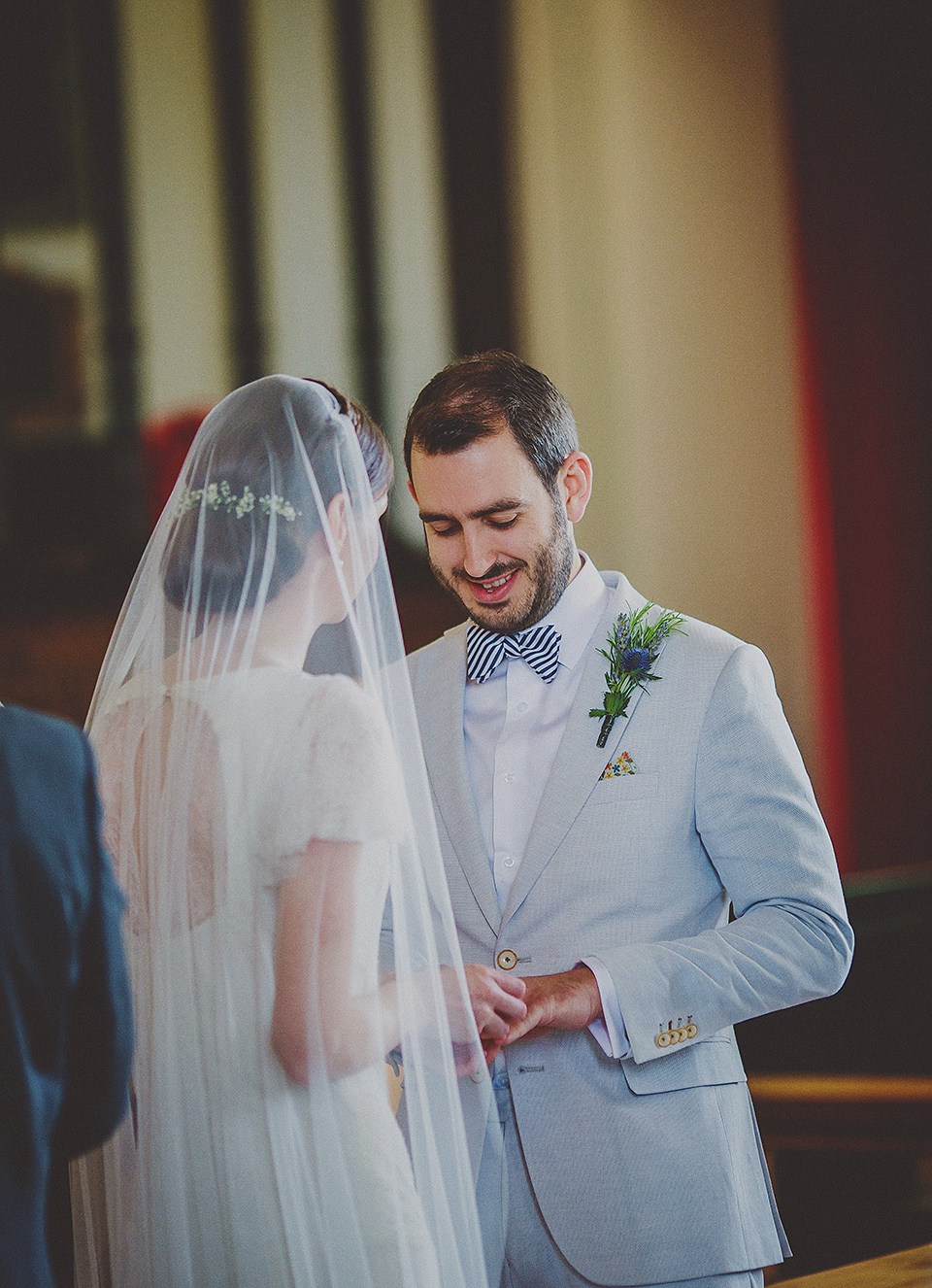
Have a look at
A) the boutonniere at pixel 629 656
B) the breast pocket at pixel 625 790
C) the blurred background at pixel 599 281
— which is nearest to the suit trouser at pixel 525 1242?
the breast pocket at pixel 625 790

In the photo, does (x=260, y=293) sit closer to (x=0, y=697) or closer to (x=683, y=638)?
(x=0, y=697)

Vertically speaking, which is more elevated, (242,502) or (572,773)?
(242,502)

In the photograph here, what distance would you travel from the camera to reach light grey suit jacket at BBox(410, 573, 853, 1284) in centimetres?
169

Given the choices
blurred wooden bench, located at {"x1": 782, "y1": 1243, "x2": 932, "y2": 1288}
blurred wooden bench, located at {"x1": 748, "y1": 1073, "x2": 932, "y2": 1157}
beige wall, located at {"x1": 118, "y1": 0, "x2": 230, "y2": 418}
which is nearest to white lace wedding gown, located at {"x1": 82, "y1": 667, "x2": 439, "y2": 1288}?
blurred wooden bench, located at {"x1": 782, "y1": 1243, "x2": 932, "y2": 1288}

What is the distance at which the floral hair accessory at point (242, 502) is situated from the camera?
151 centimetres

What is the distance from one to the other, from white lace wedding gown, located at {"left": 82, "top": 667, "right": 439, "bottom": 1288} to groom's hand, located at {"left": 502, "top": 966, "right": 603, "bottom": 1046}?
254mm

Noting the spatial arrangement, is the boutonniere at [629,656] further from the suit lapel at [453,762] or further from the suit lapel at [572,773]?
the suit lapel at [453,762]

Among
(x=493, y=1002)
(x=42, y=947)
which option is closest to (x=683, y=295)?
(x=493, y=1002)

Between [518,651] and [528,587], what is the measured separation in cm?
10

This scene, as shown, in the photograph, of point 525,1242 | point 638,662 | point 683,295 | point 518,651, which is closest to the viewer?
point 525,1242

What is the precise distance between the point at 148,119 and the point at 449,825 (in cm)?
416

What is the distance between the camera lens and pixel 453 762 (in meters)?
1.95

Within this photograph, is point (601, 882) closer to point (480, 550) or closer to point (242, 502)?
point (480, 550)

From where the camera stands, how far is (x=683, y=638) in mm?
1920
